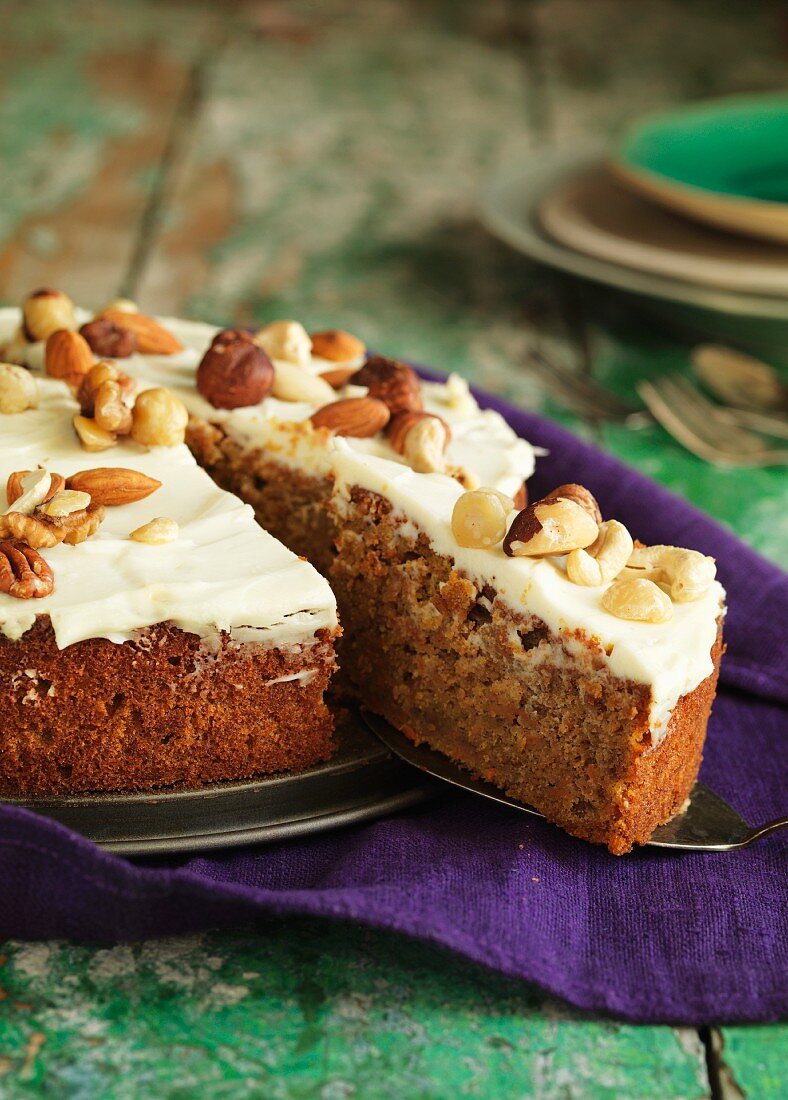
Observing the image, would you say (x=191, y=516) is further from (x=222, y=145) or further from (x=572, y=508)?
(x=222, y=145)

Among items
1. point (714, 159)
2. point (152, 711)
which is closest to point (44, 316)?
point (152, 711)

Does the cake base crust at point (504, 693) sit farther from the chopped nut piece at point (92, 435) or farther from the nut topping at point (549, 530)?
the chopped nut piece at point (92, 435)

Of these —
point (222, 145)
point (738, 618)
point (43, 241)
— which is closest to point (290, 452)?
A: point (738, 618)

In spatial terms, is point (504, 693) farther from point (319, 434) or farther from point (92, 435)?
point (92, 435)

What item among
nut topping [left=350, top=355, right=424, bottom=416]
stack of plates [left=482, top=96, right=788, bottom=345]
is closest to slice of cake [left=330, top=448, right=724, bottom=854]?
nut topping [left=350, top=355, right=424, bottom=416]

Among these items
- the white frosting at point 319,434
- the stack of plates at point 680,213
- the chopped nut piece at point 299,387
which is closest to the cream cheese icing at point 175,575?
the white frosting at point 319,434

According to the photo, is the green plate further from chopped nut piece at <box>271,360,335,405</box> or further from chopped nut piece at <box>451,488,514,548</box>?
chopped nut piece at <box>451,488,514,548</box>
